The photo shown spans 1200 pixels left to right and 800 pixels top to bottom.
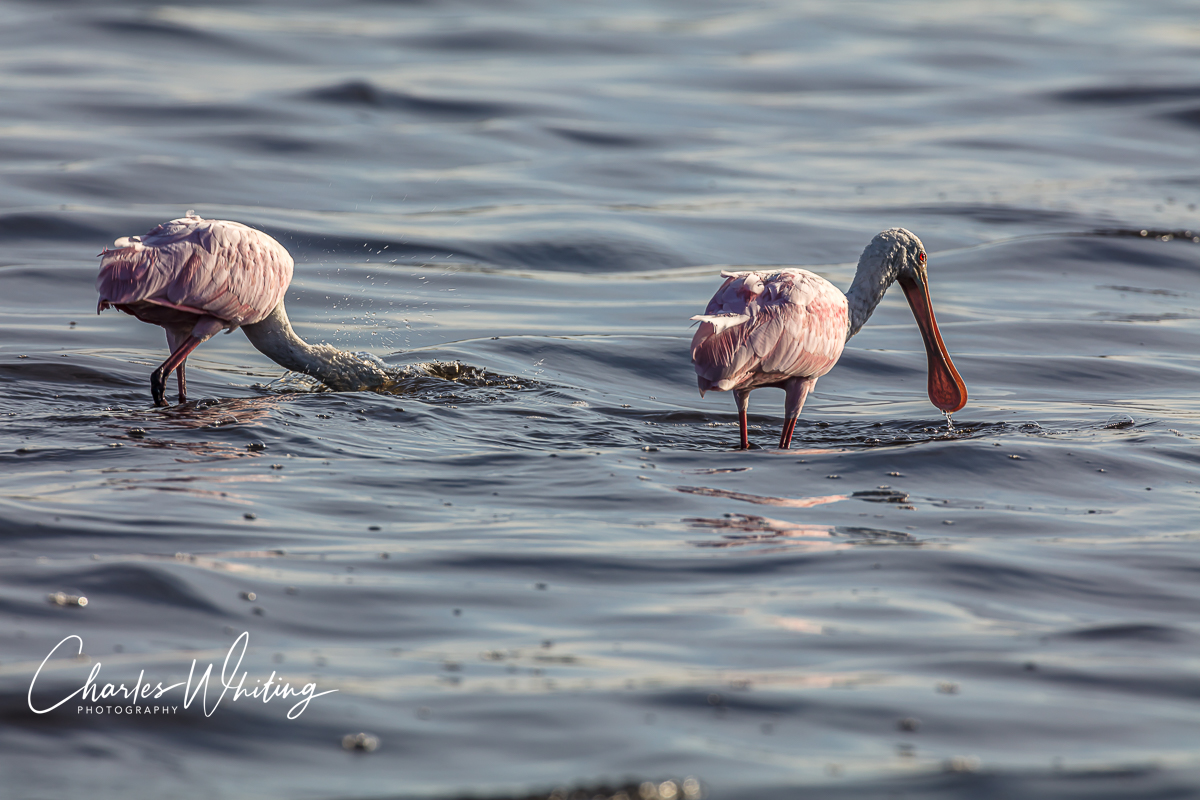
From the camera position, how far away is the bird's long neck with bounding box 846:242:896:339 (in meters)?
10.0

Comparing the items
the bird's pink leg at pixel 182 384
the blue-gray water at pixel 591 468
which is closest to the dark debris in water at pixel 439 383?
the blue-gray water at pixel 591 468

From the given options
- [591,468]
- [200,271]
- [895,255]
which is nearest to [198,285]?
[200,271]

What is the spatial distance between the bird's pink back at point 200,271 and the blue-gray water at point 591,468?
675 mm

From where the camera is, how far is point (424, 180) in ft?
62.6

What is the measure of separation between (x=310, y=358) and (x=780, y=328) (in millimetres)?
3352

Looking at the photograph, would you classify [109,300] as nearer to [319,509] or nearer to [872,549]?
[319,509]

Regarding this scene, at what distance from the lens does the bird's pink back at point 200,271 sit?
9258mm

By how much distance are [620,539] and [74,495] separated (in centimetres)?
254

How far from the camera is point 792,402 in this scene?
31.2ft

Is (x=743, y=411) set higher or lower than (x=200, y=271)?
lower

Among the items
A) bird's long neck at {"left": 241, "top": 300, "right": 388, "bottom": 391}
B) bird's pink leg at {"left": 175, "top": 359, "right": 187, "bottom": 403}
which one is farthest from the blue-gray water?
bird's pink leg at {"left": 175, "top": 359, "right": 187, "bottom": 403}

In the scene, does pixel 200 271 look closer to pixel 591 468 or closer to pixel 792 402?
pixel 591 468

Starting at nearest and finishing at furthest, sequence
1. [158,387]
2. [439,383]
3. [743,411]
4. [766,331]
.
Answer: [766,331] < [743,411] < [158,387] < [439,383]

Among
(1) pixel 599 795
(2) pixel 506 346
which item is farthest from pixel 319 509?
(2) pixel 506 346
